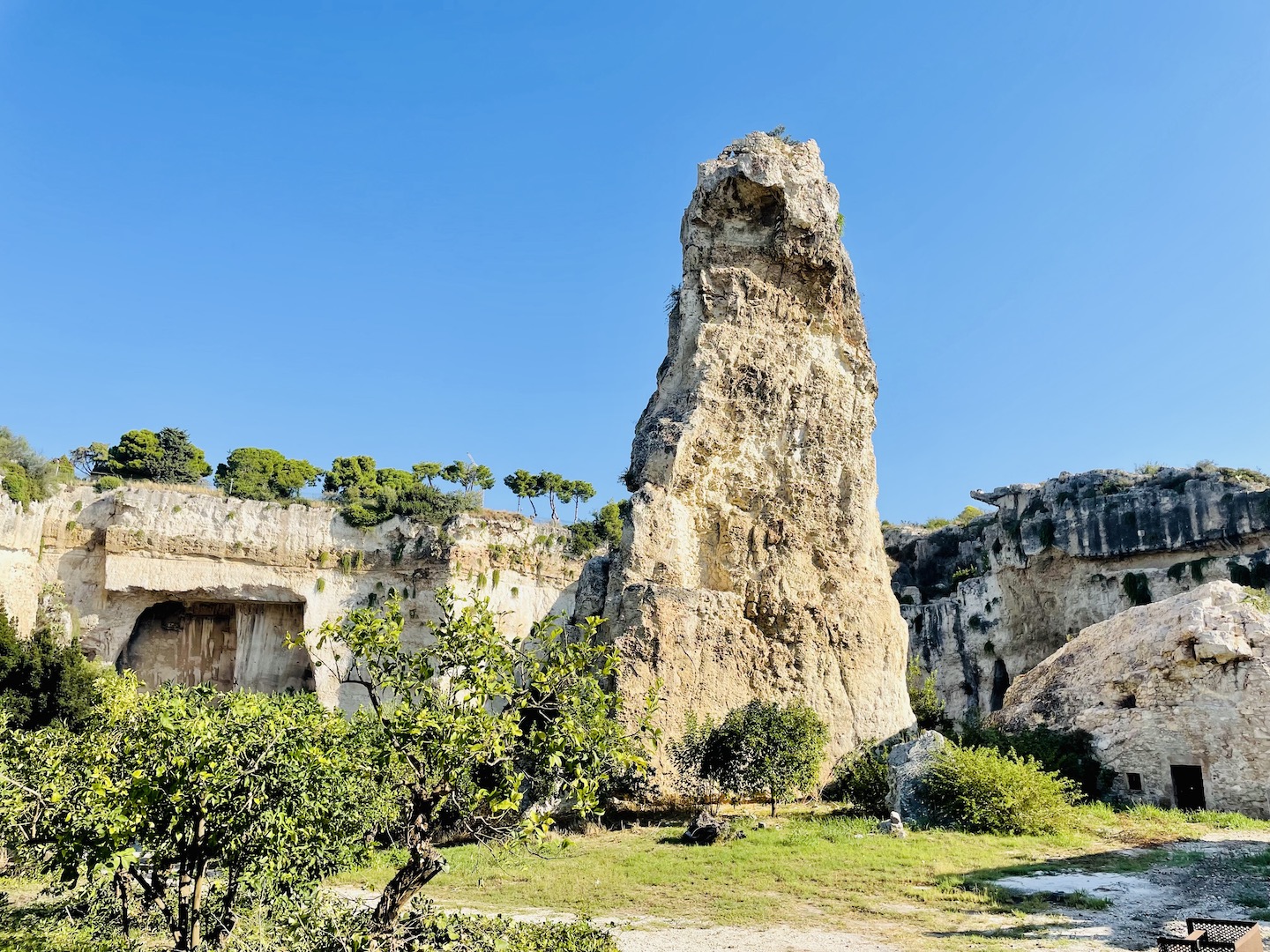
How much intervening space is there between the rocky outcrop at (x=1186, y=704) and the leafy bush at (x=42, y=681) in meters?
21.9

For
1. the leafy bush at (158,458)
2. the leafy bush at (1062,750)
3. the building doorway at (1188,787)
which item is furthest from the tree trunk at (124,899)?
the leafy bush at (158,458)

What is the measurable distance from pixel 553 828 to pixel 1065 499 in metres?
28.8

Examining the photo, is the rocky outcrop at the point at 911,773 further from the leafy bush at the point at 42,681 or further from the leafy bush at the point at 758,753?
the leafy bush at the point at 42,681

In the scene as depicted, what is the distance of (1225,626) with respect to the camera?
1856 centimetres

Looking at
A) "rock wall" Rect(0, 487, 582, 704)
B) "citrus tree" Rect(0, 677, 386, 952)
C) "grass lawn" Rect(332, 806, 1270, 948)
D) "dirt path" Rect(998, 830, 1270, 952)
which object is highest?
"rock wall" Rect(0, 487, 582, 704)

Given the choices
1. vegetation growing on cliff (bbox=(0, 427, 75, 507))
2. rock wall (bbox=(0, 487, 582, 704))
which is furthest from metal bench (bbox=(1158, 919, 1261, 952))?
vegetation growing on cliff (bbox=(0, 427, 75, 507))

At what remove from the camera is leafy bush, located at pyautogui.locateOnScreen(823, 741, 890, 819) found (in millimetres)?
16719

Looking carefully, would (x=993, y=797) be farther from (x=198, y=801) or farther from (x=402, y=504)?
(x=402, y=504)

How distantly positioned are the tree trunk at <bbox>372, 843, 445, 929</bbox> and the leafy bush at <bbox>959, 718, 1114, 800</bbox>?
14.8 m

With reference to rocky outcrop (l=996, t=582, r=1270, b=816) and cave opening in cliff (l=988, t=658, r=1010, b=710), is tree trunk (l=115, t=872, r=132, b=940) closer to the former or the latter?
rocky outcrop (l=996, t=582, r=1270, b=816)

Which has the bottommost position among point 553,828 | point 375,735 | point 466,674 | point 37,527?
point 553,828

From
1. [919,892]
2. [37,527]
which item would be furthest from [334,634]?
[37,527]

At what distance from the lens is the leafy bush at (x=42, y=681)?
20.1 metres

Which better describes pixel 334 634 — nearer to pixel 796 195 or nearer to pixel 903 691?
pixel 903 691
